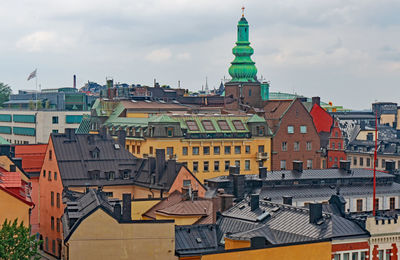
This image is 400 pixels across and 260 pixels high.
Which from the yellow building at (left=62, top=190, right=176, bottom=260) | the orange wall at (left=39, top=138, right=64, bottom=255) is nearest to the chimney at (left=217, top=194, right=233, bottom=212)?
the yellow building at (left=62, top=190, right=176, bottom=260)

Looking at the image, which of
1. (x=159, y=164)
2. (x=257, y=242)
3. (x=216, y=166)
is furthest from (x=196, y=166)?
(x=257, y=242)

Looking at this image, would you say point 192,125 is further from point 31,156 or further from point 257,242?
point 257,242

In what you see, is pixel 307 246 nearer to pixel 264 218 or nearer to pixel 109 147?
pixel 264 218

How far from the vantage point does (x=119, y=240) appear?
212 ft

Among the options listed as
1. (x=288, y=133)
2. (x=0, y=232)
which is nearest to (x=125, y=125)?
(x=288, y=133)

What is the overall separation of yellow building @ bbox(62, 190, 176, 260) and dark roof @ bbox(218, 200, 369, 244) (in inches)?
201

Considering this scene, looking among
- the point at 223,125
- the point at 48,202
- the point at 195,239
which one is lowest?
the point at 48,202

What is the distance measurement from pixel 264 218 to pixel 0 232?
73.6ft

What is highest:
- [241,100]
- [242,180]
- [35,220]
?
[241,100]

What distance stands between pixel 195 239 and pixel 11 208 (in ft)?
49.6

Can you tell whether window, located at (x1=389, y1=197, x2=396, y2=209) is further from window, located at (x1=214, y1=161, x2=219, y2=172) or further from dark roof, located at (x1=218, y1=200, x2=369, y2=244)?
window, located at (x1=214, y1=161, x2=219, y2=172)

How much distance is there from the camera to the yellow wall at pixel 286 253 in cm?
5650

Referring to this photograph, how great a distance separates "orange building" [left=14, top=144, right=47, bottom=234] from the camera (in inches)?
4188

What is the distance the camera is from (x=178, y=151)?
12569 cm
